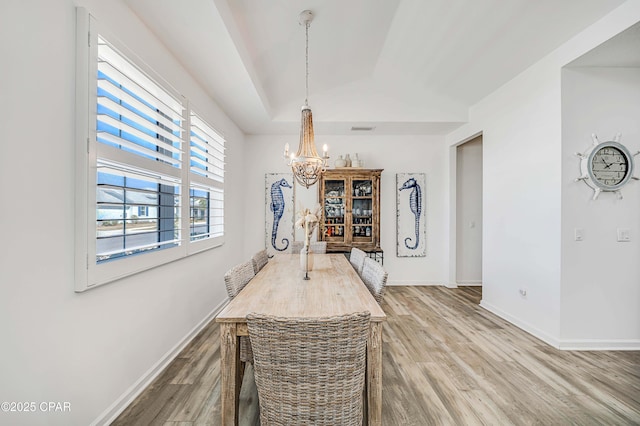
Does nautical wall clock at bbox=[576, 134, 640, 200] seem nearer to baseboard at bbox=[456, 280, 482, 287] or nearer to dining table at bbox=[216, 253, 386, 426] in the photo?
dining table at bbox=[216, 253, 386, 426]

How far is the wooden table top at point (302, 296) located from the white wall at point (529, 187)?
6.64 feet

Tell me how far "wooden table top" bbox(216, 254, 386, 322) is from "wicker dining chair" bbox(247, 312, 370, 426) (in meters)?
0.30

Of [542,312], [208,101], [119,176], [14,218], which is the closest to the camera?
[14,218]

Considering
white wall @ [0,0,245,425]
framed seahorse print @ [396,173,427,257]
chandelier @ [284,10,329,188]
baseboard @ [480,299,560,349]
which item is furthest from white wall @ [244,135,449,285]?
white wall @ [0,0,245,425]

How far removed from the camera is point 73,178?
1.45 metres

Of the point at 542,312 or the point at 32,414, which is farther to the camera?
the point at 542,312

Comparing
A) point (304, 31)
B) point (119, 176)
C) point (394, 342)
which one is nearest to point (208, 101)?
point (304, 31)

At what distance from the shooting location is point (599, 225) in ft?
8.65

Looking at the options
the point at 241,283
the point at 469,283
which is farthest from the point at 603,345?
the point at 241,283

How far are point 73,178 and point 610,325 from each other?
4.37 meters

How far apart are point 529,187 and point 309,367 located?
312cm

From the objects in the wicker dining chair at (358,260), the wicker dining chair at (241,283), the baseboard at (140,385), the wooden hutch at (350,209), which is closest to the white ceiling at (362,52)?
the wooden hutch at (350,209)

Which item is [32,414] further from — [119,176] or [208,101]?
[208,101]

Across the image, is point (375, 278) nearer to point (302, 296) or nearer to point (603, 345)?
point (302, 296)
